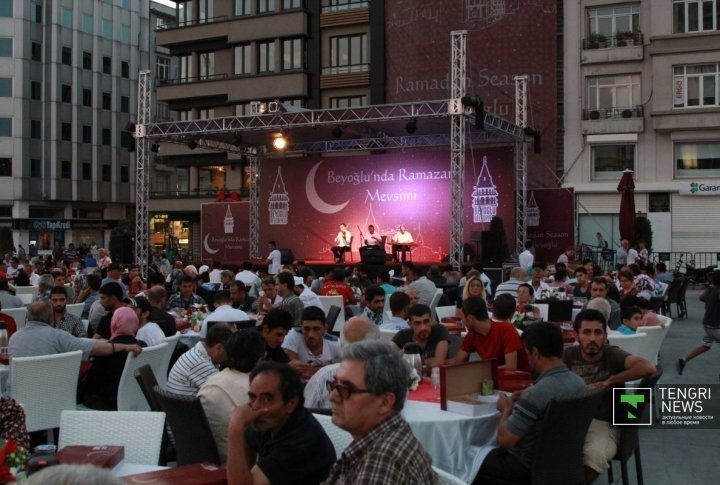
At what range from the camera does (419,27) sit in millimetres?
32469

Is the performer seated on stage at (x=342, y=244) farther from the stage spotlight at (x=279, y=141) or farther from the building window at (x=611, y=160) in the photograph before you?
the building window at (x=611, y=160)

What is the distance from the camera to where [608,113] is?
99.6 ft

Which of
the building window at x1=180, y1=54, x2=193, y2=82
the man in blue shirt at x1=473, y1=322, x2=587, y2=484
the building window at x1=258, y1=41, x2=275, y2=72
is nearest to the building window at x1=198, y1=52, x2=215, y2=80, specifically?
the building window at x1=180, y1=54, x2=193, y2=82

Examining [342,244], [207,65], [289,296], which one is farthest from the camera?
[207,65]

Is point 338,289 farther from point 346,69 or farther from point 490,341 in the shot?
point 346,69

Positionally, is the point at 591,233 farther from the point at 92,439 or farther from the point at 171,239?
the point at 92,439

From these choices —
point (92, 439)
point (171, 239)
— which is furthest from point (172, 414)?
point (171, 239)

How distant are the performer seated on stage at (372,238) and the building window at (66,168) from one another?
31887 millimetres

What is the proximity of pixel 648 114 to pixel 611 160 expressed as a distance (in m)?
2.20

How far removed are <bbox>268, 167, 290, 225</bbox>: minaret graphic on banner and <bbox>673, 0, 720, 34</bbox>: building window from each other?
16.2 m

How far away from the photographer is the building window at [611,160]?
1181 inches

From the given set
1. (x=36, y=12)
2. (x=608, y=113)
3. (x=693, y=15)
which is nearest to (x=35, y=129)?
(x=36, y=12)

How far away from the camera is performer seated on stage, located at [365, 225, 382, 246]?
24656 millimetres

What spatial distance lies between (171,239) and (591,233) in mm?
24108
